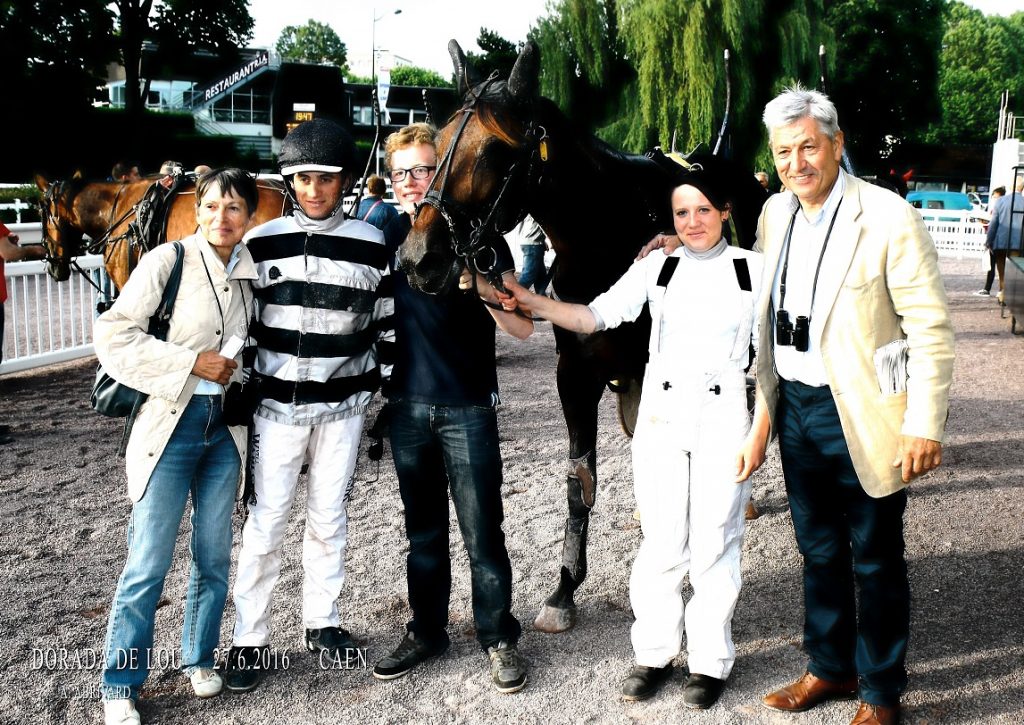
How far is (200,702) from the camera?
10.7 feet

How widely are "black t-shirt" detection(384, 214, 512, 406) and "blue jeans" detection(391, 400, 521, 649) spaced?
0.18 ft

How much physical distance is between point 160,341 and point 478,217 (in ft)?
3.87

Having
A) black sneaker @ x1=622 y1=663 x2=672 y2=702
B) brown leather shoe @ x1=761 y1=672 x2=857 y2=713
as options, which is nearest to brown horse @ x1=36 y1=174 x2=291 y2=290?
black sneaker @ x1=622 y1=663 x2=672 y2=702

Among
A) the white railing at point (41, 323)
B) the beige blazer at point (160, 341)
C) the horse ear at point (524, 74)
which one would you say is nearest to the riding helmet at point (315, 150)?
the beige blazer at point (160, 341)

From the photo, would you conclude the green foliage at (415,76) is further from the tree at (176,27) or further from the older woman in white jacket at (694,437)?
the older woman in white jacket at (694,437)

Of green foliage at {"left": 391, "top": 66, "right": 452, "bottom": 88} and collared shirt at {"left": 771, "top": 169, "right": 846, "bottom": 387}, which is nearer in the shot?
collared shirt at {"left": 771, "top": 169, "right": 846, "bottom": 387}

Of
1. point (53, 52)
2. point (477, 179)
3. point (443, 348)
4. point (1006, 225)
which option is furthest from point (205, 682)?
point (53, 52)

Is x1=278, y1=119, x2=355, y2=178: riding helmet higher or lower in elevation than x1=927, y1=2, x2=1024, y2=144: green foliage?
lower

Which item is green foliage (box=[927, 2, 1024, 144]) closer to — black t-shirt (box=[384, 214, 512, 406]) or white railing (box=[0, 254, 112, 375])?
white railing (box=[0, 254, 112, 375])

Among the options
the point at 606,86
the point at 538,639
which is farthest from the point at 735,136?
the point at 538,639

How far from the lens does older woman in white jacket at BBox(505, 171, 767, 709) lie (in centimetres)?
319

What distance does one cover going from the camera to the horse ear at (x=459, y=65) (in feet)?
10.5

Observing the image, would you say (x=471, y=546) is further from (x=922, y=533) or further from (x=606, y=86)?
(x=606, y=86)

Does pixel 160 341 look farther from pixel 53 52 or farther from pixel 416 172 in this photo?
pixel 53 52
